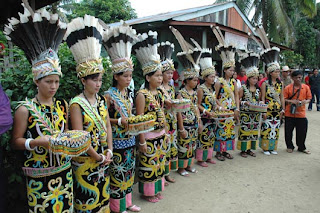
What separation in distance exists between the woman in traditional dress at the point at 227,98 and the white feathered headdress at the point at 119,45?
243 centimetres

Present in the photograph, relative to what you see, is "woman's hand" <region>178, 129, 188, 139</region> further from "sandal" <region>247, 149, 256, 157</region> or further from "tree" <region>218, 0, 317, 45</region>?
"tree" <region>218, 0, 317, 45</region>

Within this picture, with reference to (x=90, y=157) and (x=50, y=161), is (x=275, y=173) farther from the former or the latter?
(x=50, y=161)

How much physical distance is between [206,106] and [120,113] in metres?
2.14

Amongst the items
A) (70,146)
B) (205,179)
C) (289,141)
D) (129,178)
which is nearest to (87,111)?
(70,146)

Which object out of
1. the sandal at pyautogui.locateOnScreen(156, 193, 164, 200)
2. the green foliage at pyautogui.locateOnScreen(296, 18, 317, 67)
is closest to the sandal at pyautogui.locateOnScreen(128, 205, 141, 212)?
the sandal at pyautogui.locateOnScreen(156, 193, 164, 200)

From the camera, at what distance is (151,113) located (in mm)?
3188

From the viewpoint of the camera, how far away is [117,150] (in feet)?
9.44

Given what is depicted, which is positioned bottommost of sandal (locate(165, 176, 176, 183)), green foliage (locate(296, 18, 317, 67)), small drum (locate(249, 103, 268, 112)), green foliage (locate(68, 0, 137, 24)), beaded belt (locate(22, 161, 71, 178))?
sandal (locate(165, 176, 176, 183))

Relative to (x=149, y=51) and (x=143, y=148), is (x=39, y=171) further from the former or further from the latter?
(x=149, y=51)

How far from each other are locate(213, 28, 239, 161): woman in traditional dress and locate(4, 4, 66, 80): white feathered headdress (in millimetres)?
3299

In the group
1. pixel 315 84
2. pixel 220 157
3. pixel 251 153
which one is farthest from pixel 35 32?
pixel 315 84

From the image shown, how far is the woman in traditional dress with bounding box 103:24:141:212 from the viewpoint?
9.11 ft

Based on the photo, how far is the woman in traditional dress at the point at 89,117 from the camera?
2338 mm

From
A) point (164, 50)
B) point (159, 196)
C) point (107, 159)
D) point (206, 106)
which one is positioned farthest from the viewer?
point (206, 106)
